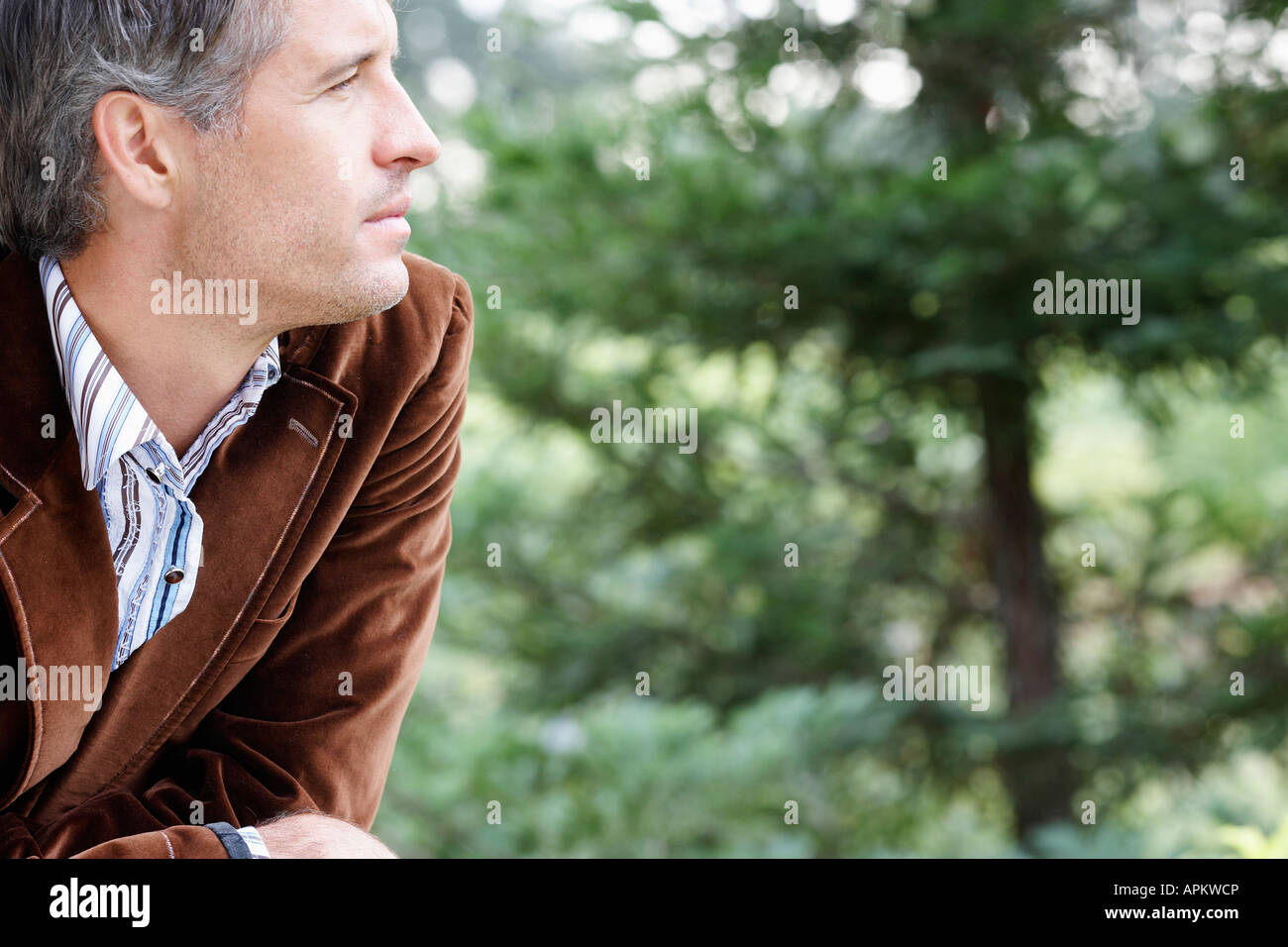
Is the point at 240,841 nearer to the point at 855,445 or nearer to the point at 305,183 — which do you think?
the point at 305,183

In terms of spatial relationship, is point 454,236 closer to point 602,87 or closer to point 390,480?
point 602,87

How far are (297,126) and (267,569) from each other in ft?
1.32

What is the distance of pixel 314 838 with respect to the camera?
1.07 metres

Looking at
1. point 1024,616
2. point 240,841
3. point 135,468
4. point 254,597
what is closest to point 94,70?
point 135,468

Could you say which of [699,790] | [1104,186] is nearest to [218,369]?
[699,790]

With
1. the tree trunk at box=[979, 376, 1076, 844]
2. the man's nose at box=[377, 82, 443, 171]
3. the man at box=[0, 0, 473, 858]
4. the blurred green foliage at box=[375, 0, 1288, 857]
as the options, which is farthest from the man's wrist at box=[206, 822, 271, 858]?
the tree trunk at box=[979, 376, 1076, 844]

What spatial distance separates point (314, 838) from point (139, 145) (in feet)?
2.07

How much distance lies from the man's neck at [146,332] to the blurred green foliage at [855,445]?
2720 mm

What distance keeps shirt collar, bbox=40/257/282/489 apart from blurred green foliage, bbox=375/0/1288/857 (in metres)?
2.79

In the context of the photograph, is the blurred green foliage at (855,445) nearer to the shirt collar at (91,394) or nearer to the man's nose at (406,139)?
the man's nose at (406,139)

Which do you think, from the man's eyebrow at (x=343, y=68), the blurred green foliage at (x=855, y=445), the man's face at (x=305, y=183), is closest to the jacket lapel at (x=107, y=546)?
the man's face at (x=305, y=183)

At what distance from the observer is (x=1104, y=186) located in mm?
3541

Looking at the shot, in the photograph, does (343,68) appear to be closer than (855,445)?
Yes

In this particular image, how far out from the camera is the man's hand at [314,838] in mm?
1059
